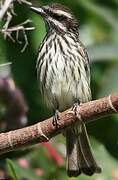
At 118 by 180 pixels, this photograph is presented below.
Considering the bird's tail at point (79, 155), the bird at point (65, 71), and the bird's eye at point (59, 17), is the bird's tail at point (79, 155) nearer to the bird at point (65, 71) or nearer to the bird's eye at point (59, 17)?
the bird at point (65, 71)

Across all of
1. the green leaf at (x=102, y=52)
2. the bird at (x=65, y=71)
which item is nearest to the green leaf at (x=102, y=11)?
the green leaf at (x=102, y=52)

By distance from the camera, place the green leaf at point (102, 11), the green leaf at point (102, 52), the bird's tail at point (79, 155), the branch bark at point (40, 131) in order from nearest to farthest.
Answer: the branch bark at point (40, 131) → the bird's tail at point (79, 155) → the green leaf at point (102, 52) → the green leaf at point (102, 11)

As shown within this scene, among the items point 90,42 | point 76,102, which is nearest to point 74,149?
point 76,102

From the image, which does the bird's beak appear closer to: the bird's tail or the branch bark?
the bird's tail

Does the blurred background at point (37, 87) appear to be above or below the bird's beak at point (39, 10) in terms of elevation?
below

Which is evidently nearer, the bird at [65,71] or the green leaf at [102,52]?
the bird at [65,71]

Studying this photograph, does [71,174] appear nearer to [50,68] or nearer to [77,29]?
[50,68]
